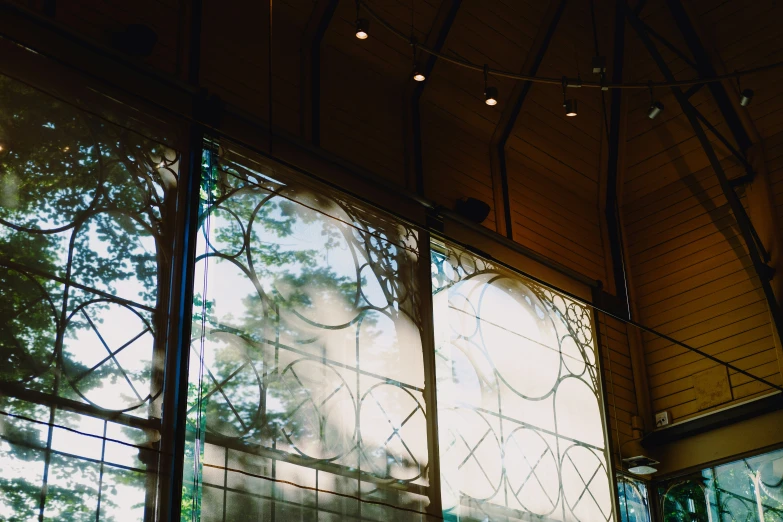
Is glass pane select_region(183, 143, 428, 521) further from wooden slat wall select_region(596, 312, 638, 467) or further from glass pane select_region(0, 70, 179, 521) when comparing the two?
wooden slat wall select_region(596, 312, 638, 467)

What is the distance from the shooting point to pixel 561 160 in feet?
30.9

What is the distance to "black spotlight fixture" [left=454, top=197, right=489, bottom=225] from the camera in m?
8.10

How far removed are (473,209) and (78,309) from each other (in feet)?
12.4

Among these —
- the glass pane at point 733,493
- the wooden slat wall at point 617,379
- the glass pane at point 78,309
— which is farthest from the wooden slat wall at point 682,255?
the glass pane at point 78,309

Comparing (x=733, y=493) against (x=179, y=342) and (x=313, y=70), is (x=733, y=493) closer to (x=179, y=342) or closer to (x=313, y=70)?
(x=313, y=70)

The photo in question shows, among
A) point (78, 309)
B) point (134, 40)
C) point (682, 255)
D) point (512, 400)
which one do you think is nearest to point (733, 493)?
point (682, 255)

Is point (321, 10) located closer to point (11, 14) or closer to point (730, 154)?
point (11, 14)

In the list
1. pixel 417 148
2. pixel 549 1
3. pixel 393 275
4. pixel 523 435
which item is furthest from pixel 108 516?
pixel 549 1

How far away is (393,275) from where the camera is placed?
23.0ft

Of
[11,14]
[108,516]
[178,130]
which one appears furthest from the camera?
[178,130]

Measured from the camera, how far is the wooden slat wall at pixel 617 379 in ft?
28.2

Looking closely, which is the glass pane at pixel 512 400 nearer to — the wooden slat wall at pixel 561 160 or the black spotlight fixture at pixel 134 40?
the wooden slat wall at pixel 561 160

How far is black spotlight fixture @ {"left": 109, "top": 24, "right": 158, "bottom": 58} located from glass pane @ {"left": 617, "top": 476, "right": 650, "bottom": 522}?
5.23 meters

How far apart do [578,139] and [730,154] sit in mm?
1399
